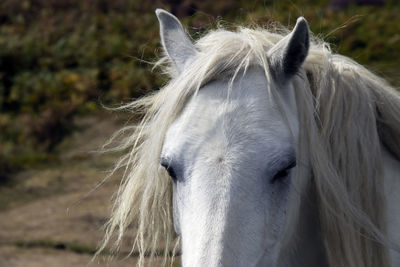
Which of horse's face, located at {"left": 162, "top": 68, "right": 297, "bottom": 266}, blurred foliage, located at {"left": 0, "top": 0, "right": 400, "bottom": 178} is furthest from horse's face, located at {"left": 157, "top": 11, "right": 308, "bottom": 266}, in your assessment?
blurred foliage, located at {"left": 0, "top": 0, "right": 400, "bottom": 178}

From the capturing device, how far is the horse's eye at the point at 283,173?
2.17 meters

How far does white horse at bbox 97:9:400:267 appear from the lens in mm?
2092

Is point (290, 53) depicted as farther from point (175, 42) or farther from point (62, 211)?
point (62, 211)

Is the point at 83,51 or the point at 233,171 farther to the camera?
the point at 83,51

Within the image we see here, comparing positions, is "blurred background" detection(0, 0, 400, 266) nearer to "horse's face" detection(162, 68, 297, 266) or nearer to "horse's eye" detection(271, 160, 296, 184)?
"horse's face" detection(162, 68, 297, 266)

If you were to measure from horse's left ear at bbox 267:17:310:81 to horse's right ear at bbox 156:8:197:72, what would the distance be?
1.18 feet

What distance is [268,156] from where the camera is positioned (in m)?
2.14

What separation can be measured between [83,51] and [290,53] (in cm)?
A: 1053

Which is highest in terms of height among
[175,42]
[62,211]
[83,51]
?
[175,42]

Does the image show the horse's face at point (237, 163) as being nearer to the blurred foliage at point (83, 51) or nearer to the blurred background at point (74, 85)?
the blurred background at point (74, 85)

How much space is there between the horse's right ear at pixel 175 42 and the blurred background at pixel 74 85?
1.24 metres

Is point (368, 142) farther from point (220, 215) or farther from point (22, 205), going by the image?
point (22, 205)

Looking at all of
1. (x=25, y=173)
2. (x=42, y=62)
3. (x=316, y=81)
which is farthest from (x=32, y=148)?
(x=316, y=81)

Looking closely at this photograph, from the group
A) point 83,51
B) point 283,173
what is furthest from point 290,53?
point 83,51
